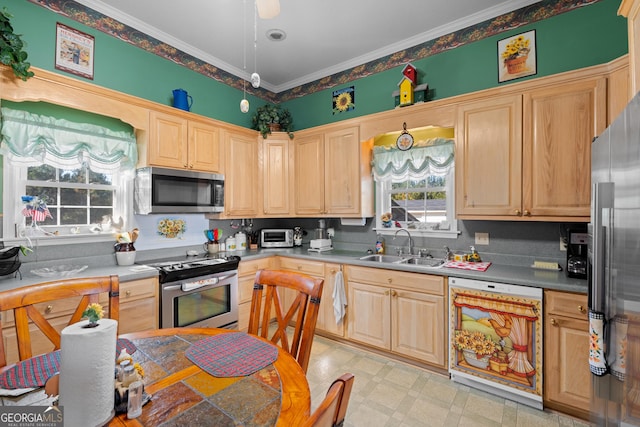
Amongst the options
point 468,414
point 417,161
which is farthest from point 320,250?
point 468,414

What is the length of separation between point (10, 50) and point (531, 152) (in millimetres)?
3696

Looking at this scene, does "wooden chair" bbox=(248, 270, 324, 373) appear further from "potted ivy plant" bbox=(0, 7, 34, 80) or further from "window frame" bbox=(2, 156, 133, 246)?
"potted ivy plant" bbox=(0, 7, 34, 80)

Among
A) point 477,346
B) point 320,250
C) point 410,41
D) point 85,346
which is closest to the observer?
point 85,346

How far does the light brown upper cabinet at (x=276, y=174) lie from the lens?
373 centimetres

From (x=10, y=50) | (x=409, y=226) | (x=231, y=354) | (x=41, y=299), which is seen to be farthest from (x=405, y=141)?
(x=10, y=50)

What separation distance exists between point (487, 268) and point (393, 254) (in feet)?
3.35

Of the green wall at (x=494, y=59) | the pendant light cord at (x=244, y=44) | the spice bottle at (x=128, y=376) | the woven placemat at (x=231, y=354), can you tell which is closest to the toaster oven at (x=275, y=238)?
the green wall at (x=494, y=59)

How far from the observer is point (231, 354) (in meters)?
1.20

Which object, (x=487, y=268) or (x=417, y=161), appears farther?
(x=417, y=161)

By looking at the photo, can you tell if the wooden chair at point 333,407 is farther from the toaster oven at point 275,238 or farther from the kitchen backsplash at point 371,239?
the toaster oven at point 275,238

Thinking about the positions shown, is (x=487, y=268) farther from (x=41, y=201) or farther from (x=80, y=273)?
(x=41, y=201)

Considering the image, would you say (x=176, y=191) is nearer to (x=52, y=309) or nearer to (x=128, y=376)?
(x=52, y=309)

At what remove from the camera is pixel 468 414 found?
6.64 feet

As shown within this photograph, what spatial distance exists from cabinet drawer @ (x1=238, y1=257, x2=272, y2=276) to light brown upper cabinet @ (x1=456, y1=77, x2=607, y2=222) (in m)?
2.09
